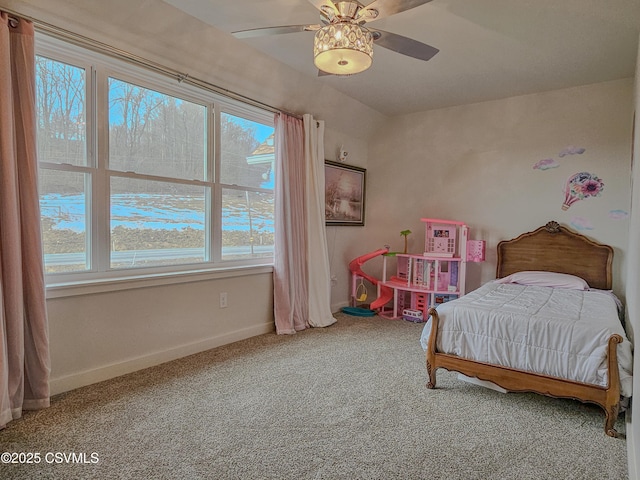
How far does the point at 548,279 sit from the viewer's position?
3.59m

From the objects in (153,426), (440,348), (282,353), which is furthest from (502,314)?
(153,426)

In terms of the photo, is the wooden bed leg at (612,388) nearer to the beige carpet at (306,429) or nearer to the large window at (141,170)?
the beige carpet at (306,429)

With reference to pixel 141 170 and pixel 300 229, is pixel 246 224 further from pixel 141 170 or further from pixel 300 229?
pixel 141 170

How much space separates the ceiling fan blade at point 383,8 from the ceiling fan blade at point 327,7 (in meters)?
0.12

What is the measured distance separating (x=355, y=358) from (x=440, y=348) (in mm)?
783

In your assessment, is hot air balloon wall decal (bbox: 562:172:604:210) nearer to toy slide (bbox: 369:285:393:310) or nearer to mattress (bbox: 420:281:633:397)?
mattress (bbox: 420:281:633:397)

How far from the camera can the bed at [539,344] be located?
2002 millimetres

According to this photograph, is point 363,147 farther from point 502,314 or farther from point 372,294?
point 502,314

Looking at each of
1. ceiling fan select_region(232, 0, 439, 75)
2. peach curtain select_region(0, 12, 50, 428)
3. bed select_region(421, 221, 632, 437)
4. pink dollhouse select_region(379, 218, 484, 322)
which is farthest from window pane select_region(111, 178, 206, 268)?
pink dollhouse select_region(379, 218, 484, 322)

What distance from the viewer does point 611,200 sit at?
144 inches

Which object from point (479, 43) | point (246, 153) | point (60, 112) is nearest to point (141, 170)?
point (60, 112)

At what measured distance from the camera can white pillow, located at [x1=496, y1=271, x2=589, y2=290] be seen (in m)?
3.46

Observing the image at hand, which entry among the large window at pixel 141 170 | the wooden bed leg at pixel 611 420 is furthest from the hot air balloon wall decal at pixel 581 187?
the large window at pixel 141 170

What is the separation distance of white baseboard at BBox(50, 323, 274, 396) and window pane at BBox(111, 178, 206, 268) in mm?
686
